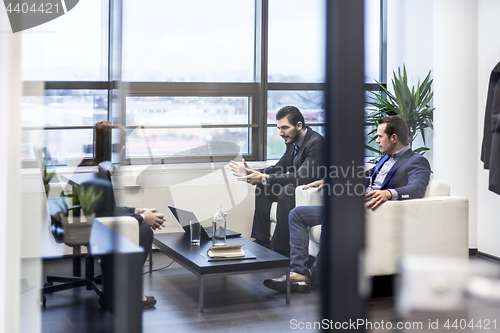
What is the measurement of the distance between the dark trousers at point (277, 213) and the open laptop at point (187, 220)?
116 millimetres

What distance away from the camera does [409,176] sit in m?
2.18

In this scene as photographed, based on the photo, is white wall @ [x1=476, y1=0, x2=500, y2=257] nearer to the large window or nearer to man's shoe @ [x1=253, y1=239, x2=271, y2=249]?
the large window

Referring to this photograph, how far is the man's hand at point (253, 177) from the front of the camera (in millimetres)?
2070

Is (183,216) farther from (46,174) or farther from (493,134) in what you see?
(493,134)

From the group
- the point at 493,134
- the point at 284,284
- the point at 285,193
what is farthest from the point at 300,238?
the point at 493,134

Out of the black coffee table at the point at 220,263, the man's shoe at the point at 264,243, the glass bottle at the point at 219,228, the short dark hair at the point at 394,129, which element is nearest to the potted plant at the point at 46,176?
the black coffee table at the point at 220,263

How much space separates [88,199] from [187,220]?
1006mm

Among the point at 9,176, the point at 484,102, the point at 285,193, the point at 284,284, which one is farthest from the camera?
the point at 484,102

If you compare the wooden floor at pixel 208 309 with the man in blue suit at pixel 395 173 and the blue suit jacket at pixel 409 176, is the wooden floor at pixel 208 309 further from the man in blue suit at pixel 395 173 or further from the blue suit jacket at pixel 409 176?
the blue suit jacket at pixel 409 176

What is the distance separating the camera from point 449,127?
2.75 metres

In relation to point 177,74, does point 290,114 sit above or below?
below

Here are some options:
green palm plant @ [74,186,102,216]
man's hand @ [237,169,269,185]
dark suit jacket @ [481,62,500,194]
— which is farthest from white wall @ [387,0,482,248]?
green palm plant @ [74,186,102,216]

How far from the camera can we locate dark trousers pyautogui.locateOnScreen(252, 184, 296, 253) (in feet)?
6.30

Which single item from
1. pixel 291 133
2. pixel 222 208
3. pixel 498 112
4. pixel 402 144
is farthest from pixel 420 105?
pixel 222 208
